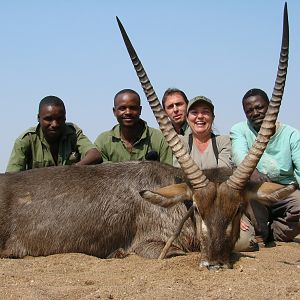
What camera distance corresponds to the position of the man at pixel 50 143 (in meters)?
9.48

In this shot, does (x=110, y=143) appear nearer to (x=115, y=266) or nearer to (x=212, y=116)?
(x=212, y=116)

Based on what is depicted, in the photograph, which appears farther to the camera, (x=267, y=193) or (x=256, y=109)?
(x=256, y=109)

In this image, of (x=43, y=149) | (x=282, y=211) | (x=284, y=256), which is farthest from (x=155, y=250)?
(x=43, y=149)

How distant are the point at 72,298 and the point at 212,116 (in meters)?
4.39

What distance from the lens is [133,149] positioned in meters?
9.65

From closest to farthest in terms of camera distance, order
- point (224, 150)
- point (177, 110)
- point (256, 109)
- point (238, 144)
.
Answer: point (224, 150) → point (238, 144) → point (256, 109) → point (177, 110)

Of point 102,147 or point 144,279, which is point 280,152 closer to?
point 102,147

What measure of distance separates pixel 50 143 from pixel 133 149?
1.37m

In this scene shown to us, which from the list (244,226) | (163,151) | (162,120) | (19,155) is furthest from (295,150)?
(19,155)

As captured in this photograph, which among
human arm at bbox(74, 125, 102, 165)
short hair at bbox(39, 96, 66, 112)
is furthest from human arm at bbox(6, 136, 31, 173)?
human arm at bbox(74, 125, 102, 165)

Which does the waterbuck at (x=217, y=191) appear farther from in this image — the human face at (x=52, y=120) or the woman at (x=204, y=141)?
the human face at (x=52, y=120)

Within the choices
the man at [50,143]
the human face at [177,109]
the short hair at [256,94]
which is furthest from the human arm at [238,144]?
the man at [50,143]

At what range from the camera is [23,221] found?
7352mm

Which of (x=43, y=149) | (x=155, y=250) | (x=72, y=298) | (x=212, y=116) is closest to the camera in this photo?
(x=72, y=298)
